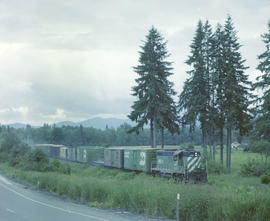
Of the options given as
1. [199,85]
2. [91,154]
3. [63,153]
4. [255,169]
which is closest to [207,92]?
[199,85]

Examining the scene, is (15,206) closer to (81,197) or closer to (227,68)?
(81,197)

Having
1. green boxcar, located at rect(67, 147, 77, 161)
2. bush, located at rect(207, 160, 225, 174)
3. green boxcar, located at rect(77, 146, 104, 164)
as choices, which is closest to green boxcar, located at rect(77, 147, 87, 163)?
green boxcar, located at rect(77, 146, 104, 164)

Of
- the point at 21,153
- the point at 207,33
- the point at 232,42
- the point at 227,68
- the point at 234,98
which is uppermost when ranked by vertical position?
the point at 207,33

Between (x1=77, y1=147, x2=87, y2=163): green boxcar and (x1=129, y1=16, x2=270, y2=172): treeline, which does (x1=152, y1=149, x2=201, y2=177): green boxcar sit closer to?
(x1=129, y1=16, x2=270, y2=172): treeline

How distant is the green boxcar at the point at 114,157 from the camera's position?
39578 millimetres

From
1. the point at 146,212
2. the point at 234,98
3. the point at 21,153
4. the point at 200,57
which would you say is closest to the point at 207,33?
the point at 200,57

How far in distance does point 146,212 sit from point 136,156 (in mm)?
20389

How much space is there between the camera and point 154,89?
40812 mm

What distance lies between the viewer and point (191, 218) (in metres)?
13.2

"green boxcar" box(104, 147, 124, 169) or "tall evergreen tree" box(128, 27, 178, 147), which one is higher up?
"tall evergreen tree" box(128, 27, 178, 147)

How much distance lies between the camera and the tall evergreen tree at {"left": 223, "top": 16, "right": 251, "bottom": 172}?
35344 millimetres

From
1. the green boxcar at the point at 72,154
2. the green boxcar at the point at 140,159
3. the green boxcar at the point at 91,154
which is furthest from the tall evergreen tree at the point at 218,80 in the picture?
the green boxcar at the point at 72,154

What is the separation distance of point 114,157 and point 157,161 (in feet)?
35.8

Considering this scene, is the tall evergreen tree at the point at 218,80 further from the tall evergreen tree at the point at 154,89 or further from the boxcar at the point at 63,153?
the boxcar at the point at 63,153
